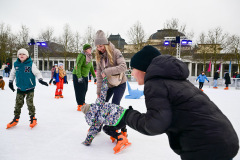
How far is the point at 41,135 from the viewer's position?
280cm

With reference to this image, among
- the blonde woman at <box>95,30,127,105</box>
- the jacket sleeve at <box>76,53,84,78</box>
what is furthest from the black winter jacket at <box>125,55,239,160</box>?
the jacket sleeve at <box>76,53,84,78</box>

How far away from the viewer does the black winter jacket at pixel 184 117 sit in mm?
971

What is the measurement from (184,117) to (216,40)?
27449 mm

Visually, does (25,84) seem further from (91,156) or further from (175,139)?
(175,139)

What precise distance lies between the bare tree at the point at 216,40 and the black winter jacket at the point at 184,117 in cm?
2635

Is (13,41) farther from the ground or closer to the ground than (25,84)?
farther from the ground

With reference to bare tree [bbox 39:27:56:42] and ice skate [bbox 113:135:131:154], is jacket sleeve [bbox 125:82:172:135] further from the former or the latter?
bare tree [bbox 39:27:56:42]

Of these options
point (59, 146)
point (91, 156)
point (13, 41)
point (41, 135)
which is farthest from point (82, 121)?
point (13, 41)

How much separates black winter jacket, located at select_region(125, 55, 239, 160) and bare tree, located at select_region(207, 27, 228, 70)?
26347 mm

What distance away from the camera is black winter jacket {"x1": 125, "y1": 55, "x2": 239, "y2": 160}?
3.18ft

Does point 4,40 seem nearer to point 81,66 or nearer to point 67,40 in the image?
point 67,40

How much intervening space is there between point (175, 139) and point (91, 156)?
138 cm

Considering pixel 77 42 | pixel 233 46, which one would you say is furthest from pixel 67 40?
pixel 233 46

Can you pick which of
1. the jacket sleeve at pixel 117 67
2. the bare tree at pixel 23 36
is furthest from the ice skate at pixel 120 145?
the bare tree at pixel 23 36
